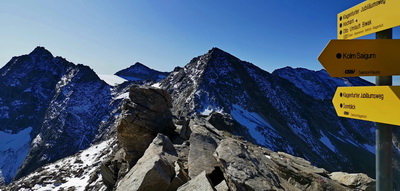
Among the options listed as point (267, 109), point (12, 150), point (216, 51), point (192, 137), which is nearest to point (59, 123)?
point (12, 150)

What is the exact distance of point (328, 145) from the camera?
11638cm

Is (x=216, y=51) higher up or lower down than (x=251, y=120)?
higher up

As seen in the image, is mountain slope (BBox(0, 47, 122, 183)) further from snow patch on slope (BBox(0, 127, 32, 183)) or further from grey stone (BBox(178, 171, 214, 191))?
grey stone (BBox(178, 171, 214, 191))

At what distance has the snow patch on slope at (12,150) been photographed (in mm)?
149500

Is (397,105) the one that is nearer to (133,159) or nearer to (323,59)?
(323,59)

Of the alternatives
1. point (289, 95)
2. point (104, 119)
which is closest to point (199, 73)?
point (289, 95)

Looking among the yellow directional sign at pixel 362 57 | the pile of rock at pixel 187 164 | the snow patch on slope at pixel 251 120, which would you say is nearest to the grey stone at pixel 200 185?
the pile of rock at pixel 187 164

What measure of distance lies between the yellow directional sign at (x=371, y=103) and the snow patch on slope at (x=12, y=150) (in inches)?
7114

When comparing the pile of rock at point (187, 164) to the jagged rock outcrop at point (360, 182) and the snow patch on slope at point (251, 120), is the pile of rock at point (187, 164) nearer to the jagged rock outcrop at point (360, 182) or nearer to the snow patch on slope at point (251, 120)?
the jagged rock outcrop at point (360, 182)

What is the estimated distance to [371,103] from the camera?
3.41 m

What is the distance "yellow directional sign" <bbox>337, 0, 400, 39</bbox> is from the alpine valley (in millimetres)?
4474

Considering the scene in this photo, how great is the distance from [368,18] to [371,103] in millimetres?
1309

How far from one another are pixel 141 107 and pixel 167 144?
597 centimetres

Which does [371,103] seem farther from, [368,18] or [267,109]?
[267,109]
